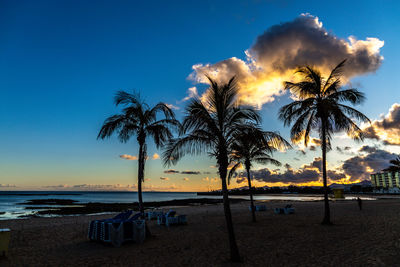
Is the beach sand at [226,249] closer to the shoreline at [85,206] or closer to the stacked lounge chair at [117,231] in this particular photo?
the stacked lounge chair at [117,231]

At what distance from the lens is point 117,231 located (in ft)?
34.1

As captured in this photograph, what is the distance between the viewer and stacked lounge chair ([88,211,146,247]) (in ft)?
34.0

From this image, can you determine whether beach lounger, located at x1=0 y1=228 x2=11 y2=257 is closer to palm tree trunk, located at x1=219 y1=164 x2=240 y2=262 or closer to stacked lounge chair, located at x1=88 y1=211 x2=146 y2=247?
stacked lounge chair, located at x1=88 y1=211 x2=146 y2=247

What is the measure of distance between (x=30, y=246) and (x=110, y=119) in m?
6.74

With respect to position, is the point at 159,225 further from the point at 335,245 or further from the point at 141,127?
the point at 335,245

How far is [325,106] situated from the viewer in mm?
13156

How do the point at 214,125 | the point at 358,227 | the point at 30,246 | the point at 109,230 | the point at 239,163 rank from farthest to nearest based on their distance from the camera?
the point at 239,163 → the point at 358,227 → the point at 30,246 → the point at 109,230 → the point at 214,125

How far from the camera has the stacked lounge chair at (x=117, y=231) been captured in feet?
34.0

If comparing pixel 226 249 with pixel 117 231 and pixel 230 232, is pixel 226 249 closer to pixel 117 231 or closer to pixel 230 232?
pixel 230 232

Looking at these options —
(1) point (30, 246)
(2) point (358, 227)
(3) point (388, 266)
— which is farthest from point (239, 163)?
(1) point (30, 246)

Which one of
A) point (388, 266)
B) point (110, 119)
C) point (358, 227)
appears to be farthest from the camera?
point (358, 227)

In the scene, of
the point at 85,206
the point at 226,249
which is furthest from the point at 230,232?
the point at 85,206

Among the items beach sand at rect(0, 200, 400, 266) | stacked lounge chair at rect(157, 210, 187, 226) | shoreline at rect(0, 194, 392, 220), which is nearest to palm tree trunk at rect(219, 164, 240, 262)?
beach sand at rect(0, 200, 400, 266)

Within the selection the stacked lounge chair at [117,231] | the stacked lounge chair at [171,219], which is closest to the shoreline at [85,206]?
the stacked lounge chair at [171,219]
